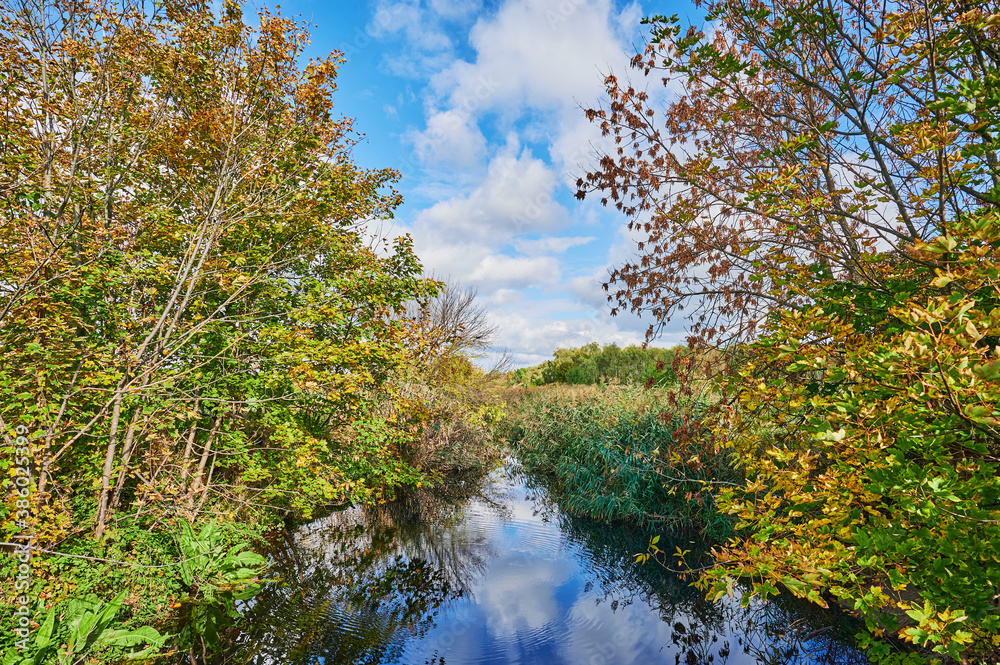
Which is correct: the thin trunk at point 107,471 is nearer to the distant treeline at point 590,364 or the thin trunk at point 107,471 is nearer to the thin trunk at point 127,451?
the thin trunk at point 127,451

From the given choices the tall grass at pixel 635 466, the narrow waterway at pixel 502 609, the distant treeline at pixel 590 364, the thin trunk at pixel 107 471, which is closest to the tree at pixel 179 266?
the thin trunk at pixel 107 471

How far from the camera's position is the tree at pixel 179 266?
14.1 ft

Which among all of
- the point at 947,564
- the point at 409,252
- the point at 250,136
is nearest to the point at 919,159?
the point at 947,564

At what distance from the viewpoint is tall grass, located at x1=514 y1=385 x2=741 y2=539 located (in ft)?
27.0

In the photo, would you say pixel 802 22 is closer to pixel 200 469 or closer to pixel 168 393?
pixel 168 393

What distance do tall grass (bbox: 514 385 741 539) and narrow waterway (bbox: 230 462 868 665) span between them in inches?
28.7

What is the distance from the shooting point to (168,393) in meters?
5.57

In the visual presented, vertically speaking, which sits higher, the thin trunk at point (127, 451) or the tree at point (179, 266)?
the tree at point (179, 266)

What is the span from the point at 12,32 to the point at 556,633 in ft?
31.7

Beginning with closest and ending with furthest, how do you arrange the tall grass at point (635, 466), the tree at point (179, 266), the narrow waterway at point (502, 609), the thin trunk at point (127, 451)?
the tree at point (179, 266) → the thin trunk at point (127, 451) → the narrow waterway at point (502, 609) → the tall grass at point (635, 466)

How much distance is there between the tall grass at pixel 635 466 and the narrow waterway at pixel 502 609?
2.39 feet

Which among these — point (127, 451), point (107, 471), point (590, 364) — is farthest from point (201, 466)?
point (590, 364)

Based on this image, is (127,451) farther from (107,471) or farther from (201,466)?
(201,466)

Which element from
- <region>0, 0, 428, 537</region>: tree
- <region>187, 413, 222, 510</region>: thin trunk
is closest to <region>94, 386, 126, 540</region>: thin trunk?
<region>0, 0, 428, 537</region>: tree
